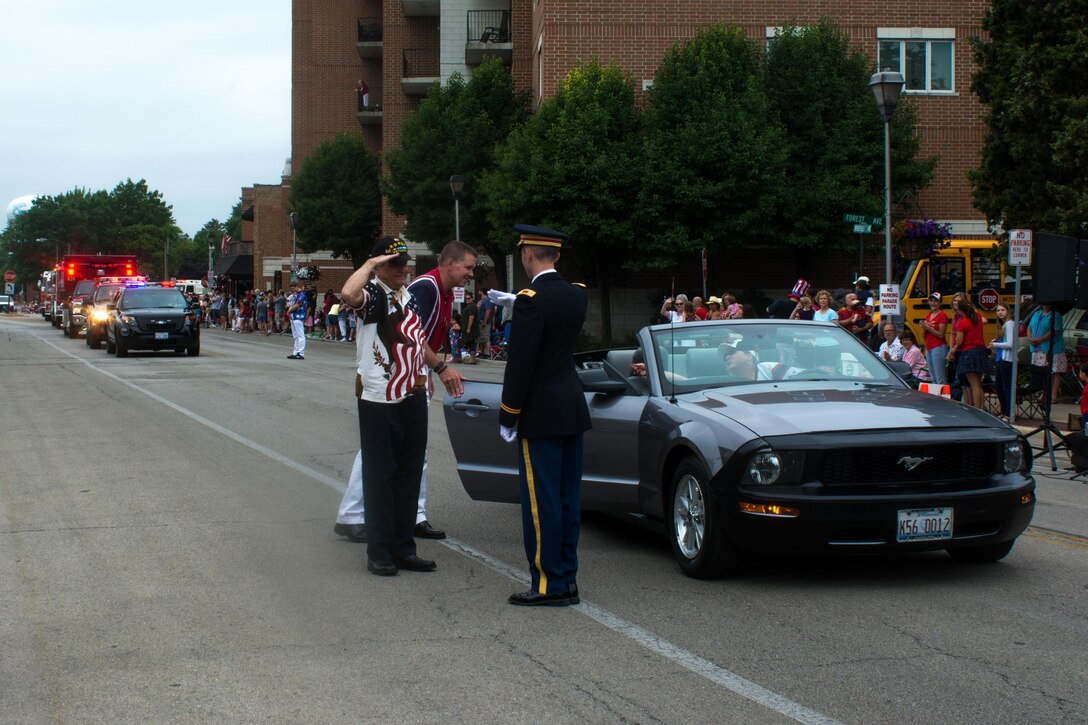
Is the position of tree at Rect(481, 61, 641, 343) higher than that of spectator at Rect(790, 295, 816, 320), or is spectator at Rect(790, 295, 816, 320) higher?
tree at Rect(481, 61, 641, 343)

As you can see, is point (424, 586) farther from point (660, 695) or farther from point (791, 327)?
point (791, 327)

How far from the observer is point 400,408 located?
23.3 feet

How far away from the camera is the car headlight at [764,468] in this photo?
6395 mm

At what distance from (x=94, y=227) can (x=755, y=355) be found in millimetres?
138874

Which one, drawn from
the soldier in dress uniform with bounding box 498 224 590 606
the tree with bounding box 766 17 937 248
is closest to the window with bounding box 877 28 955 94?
the tree with bounding box 766 17 937 248

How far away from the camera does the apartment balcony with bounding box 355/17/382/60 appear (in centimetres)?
5900

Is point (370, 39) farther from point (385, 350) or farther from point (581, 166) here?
point (385, 350)

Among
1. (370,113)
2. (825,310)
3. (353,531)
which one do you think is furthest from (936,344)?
(370,113)

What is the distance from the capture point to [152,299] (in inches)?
1214

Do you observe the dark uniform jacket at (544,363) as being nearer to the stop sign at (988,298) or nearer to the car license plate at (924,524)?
the car license plate at (924,524)

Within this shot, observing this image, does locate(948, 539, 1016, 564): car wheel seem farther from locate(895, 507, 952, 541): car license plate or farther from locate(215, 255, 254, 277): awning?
locate(215, 255, 254, 277): awning

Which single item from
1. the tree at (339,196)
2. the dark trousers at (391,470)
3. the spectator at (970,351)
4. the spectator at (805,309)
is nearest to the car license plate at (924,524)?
the dark trousers at (391,470)

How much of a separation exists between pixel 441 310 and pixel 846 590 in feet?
9.41

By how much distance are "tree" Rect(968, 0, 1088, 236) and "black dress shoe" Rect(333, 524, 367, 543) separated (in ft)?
51.1
